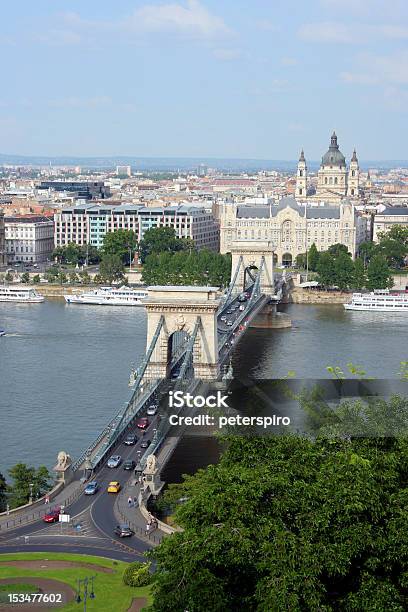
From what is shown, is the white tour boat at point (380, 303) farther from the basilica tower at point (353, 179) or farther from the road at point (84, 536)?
the basilica tower at point (353, 179)

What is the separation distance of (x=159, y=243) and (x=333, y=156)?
63.2ft

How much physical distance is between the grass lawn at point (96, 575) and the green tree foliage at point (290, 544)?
1.04m

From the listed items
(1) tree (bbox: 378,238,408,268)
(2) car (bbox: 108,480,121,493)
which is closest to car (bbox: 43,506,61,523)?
(2) car (bbox: 108,480,121,493)

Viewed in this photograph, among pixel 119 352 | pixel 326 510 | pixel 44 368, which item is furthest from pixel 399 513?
pixel 119 352

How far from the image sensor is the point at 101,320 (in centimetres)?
3038

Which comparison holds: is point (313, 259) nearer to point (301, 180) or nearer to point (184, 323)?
point (301, 180)

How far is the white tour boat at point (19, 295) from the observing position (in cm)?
3531

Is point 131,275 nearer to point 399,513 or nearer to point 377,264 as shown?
point 377,264

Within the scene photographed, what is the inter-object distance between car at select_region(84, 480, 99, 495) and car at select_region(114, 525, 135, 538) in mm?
1119

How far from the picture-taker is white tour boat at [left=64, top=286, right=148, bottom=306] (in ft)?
112

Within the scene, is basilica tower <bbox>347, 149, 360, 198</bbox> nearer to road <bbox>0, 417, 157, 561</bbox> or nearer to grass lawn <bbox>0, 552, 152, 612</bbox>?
road <bbox>0, 417, 157, 561</bbox>

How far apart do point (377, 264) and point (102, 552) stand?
93.0 feet

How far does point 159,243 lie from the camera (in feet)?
141

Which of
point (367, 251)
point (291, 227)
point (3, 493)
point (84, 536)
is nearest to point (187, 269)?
point (291, 227)
